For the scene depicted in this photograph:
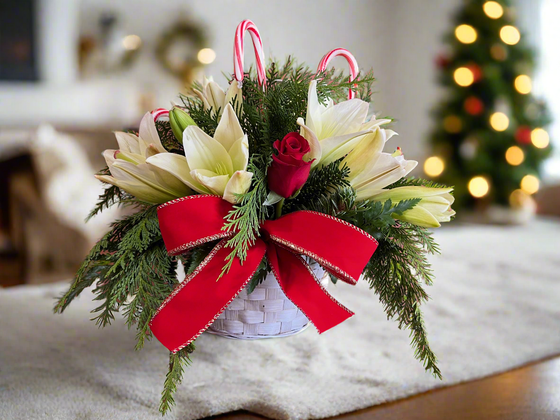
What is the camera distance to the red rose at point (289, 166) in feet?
1.59

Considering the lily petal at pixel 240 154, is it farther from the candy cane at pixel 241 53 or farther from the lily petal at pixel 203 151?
the candy cane at pixel 241 53

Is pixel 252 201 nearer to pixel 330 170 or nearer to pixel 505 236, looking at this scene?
pixel 330 170

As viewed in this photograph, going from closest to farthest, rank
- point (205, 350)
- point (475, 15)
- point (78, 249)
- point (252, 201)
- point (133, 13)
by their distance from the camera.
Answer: point (252, 201), point (205, 350), point (78, 249), point (475, 15), point (133, 13)

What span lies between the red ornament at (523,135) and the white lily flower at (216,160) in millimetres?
3397

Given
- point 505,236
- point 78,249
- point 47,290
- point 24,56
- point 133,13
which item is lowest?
point 78,249

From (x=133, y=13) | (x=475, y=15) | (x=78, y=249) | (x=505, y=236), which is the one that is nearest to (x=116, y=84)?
(x=133, y=13)

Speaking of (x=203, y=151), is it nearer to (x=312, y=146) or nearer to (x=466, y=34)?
(x=312, y=146)

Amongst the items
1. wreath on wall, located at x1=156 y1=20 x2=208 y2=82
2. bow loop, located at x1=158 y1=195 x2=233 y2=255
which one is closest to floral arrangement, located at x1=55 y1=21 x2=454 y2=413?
bow loop, located at x1=158 y1=195 x2=233 y2=255

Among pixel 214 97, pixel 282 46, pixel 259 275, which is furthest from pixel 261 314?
pixel 282 46

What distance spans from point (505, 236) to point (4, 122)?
13.3 ft

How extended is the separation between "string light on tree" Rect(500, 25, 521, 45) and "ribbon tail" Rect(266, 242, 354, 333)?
350cm

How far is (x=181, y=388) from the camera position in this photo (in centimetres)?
Result: 60

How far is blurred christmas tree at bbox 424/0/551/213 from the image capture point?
3.44 m

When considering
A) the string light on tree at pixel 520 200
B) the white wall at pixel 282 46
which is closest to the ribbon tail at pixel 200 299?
the string light on tree at pixel 520 200
